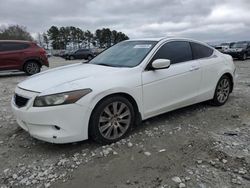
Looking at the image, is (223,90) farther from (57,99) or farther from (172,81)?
(57,99)

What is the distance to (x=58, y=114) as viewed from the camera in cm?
339

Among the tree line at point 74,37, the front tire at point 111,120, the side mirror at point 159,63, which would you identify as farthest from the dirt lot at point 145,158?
the tree line at point 74,37

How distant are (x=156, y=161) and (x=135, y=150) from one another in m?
0.40

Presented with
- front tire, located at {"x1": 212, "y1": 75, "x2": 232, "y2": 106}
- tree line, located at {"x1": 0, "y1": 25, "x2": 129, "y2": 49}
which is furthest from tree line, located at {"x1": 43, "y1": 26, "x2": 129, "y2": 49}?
front tire, located at {"x1": 212, "y1": 75, "x2": 232, "y2": 106}

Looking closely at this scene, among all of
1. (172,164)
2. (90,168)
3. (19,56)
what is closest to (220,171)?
(172,164)

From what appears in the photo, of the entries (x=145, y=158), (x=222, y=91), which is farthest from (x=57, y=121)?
(x=222, y=91)

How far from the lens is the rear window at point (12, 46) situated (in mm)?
12078

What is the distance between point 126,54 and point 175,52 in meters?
0.86

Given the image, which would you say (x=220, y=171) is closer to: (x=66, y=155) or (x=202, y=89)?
(x=66, y=155)

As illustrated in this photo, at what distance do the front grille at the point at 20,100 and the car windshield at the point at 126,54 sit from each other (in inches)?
56.5

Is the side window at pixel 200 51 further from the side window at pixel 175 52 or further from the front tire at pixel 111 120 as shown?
the front tire at pixel 111 120

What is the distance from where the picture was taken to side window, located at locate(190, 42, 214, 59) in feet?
16.9

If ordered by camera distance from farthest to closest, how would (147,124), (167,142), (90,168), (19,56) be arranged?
(19,56), (147,124), (167,142), (90,168)

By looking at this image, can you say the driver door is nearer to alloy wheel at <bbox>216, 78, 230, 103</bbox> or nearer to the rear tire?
alloy wheel at <bbox>216, 78, 230, 103</bbox>
